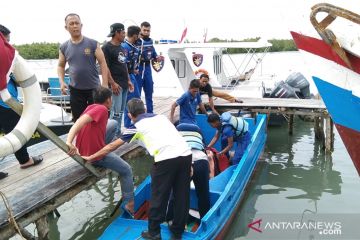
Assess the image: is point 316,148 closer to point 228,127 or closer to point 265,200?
point 265,200

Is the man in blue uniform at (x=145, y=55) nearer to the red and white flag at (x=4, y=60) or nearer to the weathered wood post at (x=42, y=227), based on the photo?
the weathered wood post at (x=42, y=227)

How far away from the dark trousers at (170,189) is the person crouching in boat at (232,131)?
2148 mm

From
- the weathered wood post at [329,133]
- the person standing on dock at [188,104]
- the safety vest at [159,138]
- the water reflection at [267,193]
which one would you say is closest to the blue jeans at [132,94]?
the person standing on dock at [188,104]

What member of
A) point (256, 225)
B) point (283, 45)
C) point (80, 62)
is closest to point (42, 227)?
point (80, 62)

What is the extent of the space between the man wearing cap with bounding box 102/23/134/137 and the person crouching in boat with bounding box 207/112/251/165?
148cm

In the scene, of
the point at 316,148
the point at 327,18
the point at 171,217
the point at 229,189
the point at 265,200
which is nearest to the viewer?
the point at 327,18

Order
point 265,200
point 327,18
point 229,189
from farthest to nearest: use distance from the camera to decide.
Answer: point 265,200 < point 229,189 < point 327,18

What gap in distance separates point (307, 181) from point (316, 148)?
9.48 ft

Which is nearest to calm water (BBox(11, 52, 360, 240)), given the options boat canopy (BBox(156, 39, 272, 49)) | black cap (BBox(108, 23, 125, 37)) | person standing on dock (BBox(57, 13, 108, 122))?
person standing on dock (BBox(57, 13, 108, 122))

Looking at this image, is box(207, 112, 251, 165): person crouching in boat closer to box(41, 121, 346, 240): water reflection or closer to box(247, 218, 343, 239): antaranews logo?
box(41, 121, 346, 240): water reflection

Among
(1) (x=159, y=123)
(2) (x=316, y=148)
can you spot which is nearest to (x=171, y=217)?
(1) (x=159, y=123)

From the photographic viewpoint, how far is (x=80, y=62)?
5.03 metres

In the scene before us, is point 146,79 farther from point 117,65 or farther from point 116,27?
point 116,27

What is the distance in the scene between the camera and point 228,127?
610 cm
